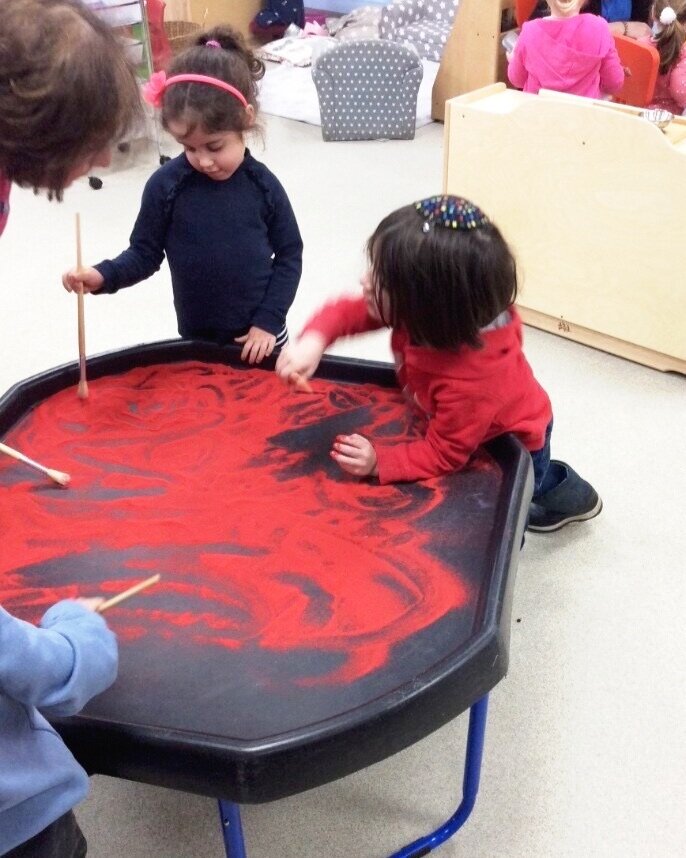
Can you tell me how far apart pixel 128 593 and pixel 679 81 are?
2.57 m

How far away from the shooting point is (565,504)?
5.06 ft

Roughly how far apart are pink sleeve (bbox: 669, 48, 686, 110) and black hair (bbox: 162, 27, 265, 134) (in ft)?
6.11

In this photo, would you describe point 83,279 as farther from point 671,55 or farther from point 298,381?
point 671,55

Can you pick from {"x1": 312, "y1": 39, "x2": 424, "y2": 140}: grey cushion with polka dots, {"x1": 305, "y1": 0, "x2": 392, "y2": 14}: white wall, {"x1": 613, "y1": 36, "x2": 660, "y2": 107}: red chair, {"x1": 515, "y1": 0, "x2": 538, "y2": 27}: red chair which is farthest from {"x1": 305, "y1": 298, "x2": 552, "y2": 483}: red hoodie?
{"x1": 305, "y1": 0, "x2": 392, "y2": 14}: white wall

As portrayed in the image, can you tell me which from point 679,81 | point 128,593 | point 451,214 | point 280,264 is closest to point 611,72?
point 679,81

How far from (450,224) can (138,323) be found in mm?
1446

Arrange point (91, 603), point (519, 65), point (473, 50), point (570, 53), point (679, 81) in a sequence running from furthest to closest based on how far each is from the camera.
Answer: point (473, 50)
point (679, 81)
point (519, 65)
point (570, 53)
point (91, 603)

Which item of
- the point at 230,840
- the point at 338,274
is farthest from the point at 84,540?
the point at 338,274

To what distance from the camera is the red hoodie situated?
1.13 m

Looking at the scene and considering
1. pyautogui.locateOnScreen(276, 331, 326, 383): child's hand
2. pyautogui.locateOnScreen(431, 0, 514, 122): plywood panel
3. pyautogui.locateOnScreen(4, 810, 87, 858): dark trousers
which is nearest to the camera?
pyautogui.locateOnScreen(4, 810, 87, 858): dark trousers

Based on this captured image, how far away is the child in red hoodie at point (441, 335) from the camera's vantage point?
1.06m

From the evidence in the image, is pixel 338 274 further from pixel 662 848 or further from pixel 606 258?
pixel 662 848

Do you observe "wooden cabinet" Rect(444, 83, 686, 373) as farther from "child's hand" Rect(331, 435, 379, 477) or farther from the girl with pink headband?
"child's hand" Rect(331, 435, 379, 477)

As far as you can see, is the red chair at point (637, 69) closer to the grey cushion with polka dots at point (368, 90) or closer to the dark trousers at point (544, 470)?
the grey cushion with polka dots at point (368, 90)
